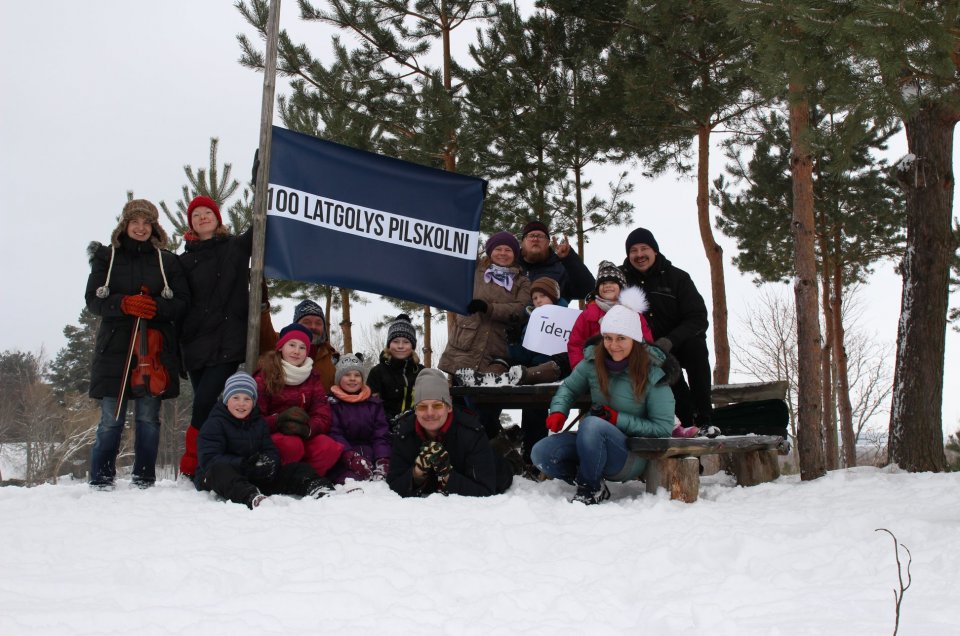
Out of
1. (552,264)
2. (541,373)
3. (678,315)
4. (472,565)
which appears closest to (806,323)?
(678,315)

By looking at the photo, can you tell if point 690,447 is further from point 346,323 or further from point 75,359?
point 75,359

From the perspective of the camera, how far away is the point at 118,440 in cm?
528

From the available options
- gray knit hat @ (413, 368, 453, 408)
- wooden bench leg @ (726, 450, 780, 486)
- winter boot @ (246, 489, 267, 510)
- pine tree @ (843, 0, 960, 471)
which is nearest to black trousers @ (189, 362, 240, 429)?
winter boot @ (246, 489, 267, 510)

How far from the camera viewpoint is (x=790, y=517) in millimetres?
4285

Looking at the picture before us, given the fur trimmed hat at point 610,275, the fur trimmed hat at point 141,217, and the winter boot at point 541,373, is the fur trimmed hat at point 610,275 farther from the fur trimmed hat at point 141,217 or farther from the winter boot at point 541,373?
the fur trimmed hat at point 141,217

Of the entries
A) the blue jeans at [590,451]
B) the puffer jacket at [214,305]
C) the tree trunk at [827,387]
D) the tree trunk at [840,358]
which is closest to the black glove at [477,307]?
the blue jeans at [590,451]

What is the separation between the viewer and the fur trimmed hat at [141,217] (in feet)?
17.5

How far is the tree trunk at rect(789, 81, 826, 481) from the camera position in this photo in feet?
20.7

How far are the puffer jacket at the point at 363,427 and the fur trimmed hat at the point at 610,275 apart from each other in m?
1.91

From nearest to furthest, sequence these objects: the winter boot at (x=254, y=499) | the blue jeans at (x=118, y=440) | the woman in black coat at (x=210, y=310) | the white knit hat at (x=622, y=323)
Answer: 1. the winter boot at (x=254, y=499)
2. the white knit hat at (x=622, y=323)
3. the blue jeans at (x=118, y=440)
4. the woman in black coat at (x=210, y=310)

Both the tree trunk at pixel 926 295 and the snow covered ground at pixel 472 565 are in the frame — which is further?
the tree trunk at pixel 926 295

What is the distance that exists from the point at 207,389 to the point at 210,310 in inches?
22.4

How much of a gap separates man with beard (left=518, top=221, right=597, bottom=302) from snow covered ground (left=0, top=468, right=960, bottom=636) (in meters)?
2.48

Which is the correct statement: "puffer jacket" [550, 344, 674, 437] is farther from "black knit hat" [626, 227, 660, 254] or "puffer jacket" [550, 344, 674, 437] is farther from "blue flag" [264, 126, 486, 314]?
"blue flag" [264, 126, 486, 314]
